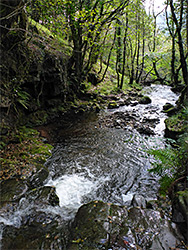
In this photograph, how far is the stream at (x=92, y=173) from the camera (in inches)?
127

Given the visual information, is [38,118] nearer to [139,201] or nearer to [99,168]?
[99,168]

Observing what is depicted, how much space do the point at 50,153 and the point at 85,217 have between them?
3.23 m

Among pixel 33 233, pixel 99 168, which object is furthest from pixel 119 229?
pixel 99 168

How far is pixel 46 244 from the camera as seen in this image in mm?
2441

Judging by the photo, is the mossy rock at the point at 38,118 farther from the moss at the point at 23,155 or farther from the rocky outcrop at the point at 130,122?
the rocky outcrop at the point at 130,122

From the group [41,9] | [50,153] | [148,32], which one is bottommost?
[50,153]

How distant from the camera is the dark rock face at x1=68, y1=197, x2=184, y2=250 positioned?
2348 millimetres

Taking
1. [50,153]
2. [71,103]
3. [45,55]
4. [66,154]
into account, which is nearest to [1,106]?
[50,153]

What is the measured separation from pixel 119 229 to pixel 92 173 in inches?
84.7

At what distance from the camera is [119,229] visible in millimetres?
2588

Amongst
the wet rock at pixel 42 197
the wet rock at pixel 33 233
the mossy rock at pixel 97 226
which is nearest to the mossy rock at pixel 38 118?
the wet rock at pixel 42 197

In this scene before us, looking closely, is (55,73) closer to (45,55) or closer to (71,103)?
(45,55)

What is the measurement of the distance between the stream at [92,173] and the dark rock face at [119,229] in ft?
1.59

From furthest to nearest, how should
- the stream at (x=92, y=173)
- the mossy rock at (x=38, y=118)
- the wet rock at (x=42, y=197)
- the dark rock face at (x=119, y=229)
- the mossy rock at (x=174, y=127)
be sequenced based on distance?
the mossy rock at (x=38, y=118)
the mossy rock at (x=174, y=127)
the wet rock at (x=42, y=197)
the stream at (x=92, y=173)
the dark rock face at (x=119, y=229)
